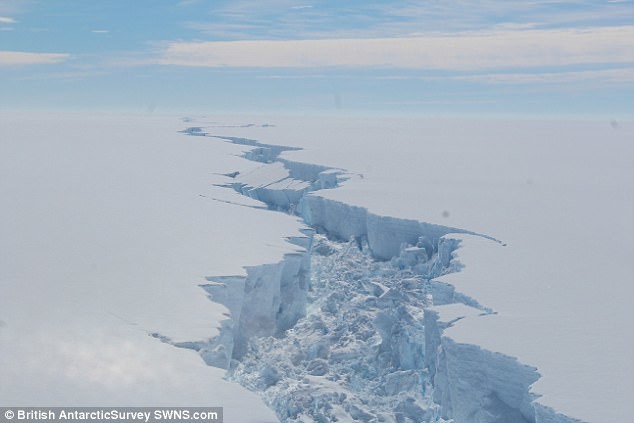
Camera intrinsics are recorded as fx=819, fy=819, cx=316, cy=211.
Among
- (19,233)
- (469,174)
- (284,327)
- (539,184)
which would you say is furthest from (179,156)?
(284,327)

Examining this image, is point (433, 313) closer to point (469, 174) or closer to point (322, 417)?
point (322, 417)

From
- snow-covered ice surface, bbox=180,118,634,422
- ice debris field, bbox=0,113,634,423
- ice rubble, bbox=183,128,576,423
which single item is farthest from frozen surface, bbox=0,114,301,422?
snow-covered ice surface, bbox=180,118,634,422

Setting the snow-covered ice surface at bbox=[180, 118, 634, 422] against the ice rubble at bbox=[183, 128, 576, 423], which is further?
the ice rubble at bbox=[183, 128, 576, 423]

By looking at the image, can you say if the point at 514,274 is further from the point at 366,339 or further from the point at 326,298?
the point at 326,298

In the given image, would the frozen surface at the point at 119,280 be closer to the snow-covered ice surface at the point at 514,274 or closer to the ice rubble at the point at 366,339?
the ice rubble at the point at 366,339

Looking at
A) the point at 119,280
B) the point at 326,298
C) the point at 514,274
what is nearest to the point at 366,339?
the point at 326,298

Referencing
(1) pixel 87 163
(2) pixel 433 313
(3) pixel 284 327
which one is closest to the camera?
(2) pixel 433 313

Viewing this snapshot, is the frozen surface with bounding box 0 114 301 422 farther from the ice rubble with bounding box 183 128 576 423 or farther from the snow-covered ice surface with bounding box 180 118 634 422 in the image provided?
the snow-covered ice surface with bounding box 180 118 634 422
